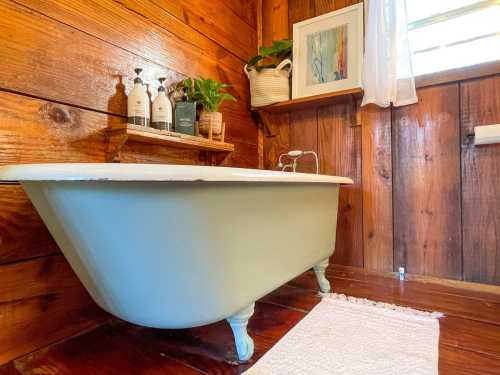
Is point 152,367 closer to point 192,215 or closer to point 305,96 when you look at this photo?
point 192,215

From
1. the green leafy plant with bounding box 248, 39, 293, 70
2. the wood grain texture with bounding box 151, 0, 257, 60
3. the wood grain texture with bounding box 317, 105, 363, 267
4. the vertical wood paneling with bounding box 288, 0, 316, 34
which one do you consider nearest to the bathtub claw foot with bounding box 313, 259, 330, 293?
the wood grain texture with bounding box 317, 105, 363, 267

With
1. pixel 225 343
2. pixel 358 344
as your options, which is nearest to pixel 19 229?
pixel 225 343

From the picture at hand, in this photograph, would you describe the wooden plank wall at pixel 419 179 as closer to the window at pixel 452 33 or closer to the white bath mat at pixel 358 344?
the window at pixel 452 33

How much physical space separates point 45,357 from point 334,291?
1.11 m

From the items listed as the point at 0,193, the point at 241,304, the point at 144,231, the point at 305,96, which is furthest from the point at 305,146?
the point at 0,193

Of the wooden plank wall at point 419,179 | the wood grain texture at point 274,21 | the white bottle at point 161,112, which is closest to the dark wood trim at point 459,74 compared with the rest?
the wooden plank wall at point 419,179

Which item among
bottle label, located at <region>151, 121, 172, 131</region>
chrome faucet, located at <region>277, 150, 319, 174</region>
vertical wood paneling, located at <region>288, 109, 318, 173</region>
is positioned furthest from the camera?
vertical wood paneling, located at <region>288, 109, 318, 173</region>

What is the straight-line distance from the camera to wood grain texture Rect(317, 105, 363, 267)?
1.59 m

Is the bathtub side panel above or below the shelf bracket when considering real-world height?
below

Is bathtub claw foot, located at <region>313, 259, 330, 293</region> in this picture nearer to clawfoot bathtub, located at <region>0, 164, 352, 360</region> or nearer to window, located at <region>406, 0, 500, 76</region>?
clawfoot bathtub, located at <region>0, 164, 352, 360</region>

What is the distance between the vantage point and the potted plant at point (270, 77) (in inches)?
65.6

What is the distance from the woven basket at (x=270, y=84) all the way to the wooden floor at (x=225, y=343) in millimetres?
1085

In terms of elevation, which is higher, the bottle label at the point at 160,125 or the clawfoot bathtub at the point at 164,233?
the bottle label at the point at 160,125

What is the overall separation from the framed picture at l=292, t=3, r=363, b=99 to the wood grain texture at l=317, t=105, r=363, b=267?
15 centimetres
